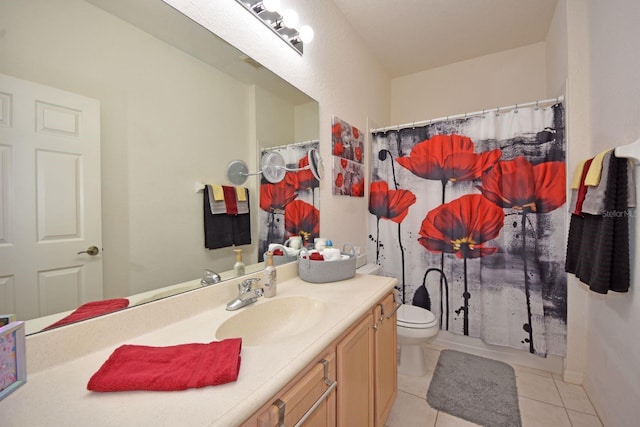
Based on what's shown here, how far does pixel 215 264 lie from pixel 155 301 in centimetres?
27

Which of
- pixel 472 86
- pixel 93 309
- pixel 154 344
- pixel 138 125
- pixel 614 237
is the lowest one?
A: pixel 154 344

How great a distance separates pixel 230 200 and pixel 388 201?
1538mm

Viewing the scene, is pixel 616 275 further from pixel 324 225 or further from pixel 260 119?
pixel 260 119

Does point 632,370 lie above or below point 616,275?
below

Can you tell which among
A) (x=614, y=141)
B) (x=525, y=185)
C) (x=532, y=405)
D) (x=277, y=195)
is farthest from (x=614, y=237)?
(x=277, y=195)

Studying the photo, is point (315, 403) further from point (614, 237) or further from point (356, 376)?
point (614, 237)

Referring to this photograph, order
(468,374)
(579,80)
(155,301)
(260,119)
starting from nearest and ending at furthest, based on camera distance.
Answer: (155,301) < (260,119) < (579,80) < (468,374)

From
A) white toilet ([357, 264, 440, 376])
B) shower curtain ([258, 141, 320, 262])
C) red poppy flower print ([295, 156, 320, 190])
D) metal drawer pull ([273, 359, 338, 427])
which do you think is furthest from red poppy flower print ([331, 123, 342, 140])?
metal drawer pull ([273, 359, 338, 427])

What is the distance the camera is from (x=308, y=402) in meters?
0.72

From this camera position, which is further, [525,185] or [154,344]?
[525,185]

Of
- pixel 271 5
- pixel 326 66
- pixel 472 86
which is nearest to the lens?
pixel 271 5

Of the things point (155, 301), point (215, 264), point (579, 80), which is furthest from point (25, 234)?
point (579, 80)

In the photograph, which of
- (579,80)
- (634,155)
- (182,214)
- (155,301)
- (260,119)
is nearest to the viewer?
(155,301)

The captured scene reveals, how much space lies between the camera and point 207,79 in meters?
1.08
